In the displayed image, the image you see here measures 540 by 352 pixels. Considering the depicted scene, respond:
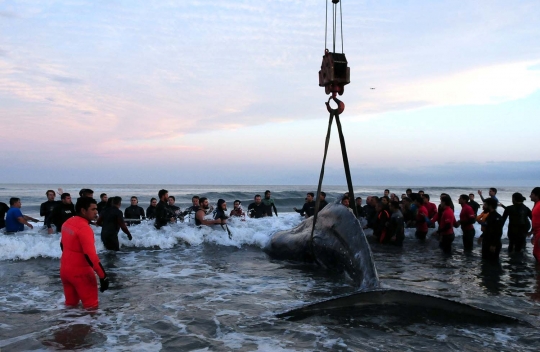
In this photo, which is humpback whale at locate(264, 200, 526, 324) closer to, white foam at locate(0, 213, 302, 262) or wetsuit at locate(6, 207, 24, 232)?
white foam at locate(0, 213, 302, 262)

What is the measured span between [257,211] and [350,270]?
469 inches

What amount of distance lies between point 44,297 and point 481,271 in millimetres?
9222

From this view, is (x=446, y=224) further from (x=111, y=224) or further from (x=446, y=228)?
(x=111, y=224)

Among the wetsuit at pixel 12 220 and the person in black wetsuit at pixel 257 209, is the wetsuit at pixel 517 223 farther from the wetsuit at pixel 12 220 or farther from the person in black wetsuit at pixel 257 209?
the wetsuit at pixel 12 220

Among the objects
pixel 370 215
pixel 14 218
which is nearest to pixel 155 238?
pixel 14 218

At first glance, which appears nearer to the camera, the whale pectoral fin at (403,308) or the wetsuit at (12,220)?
the whale pectoral fin at (403,308)

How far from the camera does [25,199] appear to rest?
4469cm

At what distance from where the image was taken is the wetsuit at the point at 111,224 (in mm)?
12125

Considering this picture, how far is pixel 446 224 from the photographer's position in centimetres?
1297

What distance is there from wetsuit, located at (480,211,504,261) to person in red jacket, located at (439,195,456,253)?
119 cm

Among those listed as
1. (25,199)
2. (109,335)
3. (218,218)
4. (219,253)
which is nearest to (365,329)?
(109,335)

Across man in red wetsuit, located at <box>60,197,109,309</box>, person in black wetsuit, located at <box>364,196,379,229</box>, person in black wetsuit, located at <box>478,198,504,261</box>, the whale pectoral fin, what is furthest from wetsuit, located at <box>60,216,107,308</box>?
person in black wetsuit, located at <box>364,196,379,229</box>

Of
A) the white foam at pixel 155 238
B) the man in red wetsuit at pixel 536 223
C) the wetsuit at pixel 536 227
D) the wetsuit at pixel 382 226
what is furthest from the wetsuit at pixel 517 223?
the white foam at pixel 155 238

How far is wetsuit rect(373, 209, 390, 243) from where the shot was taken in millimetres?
14955
